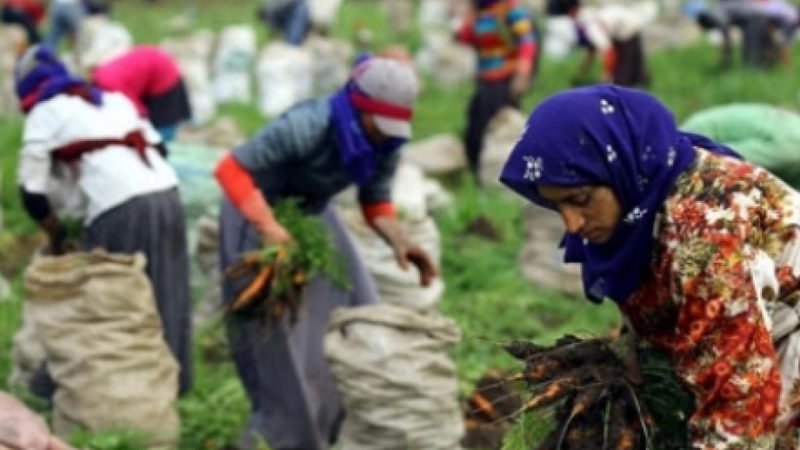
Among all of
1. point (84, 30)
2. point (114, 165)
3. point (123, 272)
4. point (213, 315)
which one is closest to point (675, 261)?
point (123, 272)

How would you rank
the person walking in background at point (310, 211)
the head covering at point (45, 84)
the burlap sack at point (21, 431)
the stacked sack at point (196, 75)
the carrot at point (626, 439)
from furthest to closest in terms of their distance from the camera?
the stacked sack at point (196, 75), the head covering at point (45, 84), the person walking in background at point (310, 211), the burlap sack at point (21, 431), the carrot at point (626, 439)

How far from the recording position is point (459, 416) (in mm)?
4258

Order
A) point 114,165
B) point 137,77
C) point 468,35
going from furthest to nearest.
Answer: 1. point 468,35
2. point 137,77
3. point 114,165

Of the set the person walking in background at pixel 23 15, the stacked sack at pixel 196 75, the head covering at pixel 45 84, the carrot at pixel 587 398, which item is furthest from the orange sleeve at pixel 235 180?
the person walking in background at pixel 23 15

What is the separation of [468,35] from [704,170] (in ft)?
19.5

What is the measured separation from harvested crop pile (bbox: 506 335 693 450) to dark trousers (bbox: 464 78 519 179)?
18.3ft

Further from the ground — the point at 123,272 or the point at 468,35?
the point at 123,272

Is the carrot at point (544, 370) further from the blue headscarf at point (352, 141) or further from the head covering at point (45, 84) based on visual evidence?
the head covering at point (45, 84)

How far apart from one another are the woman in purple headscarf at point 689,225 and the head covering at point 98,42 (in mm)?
5711

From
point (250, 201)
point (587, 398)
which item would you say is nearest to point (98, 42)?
point (250, 201)

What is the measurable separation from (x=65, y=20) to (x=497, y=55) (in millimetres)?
5495

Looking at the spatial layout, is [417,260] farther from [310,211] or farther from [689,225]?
[689,225]

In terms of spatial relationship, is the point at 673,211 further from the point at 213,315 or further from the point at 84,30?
the point at 84,30

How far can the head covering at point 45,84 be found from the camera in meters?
4.68
